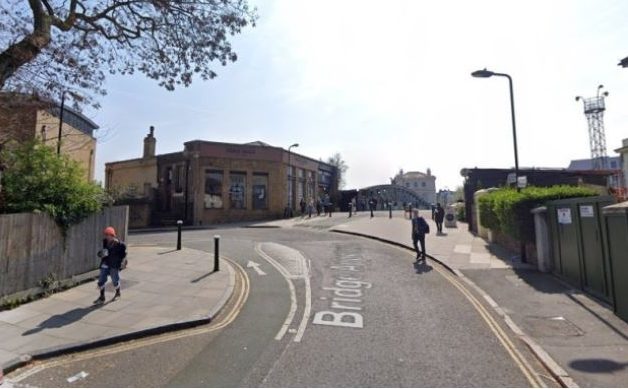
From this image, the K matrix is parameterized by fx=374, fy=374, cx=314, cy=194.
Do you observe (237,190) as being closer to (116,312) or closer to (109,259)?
(109,259)

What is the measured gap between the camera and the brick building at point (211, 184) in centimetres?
3219

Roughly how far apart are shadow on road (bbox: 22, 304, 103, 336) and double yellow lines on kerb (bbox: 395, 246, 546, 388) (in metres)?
7.49

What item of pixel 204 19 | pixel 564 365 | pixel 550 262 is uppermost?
pixel 204 19

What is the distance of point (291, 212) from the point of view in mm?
35844

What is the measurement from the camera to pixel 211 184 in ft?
107

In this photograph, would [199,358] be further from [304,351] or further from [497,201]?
[497,201]

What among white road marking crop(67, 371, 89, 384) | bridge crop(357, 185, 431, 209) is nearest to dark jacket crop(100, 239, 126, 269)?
white road marking crop(67, 371, 89, 384)

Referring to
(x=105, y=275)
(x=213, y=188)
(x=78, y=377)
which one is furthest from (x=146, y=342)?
(x=213, y=188)

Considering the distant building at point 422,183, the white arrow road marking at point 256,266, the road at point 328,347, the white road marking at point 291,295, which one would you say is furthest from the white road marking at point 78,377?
the distant building at point 422,183

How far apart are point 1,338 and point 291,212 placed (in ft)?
98.2

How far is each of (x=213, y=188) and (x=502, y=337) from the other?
29.1 metres

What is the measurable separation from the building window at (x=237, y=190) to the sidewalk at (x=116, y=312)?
22.2m

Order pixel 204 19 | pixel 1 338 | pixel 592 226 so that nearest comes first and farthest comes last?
pixel 1 338 < pixel 592 226 < pixel 204 19

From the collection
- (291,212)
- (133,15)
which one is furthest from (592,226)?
(291,212)
